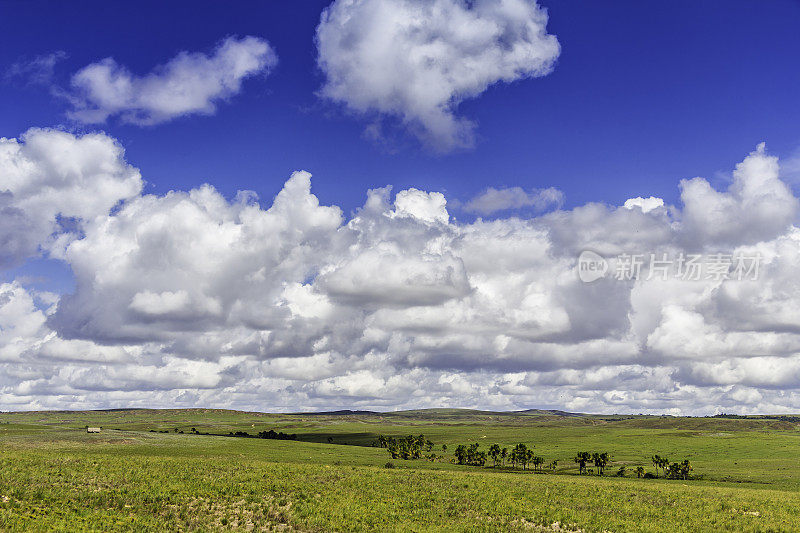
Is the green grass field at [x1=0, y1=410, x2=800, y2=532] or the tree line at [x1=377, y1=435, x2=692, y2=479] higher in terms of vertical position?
the green grass field at [x1=0, y1=410, x2=800, y2=532]

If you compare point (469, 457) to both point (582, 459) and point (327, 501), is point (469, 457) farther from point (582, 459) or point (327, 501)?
point (327, 501)

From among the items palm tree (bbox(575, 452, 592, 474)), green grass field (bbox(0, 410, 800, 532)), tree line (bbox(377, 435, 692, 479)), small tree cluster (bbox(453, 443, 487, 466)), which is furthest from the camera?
small tree cluster (bbox(453, 443, 487, 466))

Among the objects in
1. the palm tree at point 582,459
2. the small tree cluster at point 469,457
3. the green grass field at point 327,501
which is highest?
the green grass field at point 327,501

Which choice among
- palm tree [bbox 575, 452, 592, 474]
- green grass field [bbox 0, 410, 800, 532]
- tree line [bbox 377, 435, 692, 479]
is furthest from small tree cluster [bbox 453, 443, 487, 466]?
green grass field [bbox 0, 410, 800, 532]

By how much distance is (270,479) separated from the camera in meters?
69.7

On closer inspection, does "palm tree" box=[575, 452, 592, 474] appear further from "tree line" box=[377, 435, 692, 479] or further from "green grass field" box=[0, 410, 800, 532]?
"green grass field" box=[0, 410, 800, 532]

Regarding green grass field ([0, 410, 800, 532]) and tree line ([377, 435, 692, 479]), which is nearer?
green grass field ([0, 410, 800, 532])

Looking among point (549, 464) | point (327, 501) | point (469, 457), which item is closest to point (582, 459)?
point (549, 464)

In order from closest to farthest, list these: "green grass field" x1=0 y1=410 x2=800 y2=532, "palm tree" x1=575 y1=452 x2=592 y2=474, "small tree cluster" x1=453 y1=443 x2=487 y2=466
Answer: "green grass field" x1=0 y1=410 x2=800 y2=532 < "palm tree" x1=575 y1=452 x2=592 y2=474 < "small tree cluster" x1=453 y1=443 x2=487 y2=466

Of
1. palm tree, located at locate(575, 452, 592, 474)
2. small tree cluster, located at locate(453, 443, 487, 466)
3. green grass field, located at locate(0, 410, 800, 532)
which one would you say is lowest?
small tree cluster, located at locate(453, 443, 487, 466)

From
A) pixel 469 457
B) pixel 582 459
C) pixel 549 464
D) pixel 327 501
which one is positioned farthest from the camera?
pixel 469 457

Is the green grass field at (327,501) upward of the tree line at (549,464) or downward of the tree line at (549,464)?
upward

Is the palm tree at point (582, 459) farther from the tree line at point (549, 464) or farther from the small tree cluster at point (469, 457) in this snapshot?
the small tree cluster at point (469, 457)

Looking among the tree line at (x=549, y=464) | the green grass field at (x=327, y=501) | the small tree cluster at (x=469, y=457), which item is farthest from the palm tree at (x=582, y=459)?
the green grass field at (x=327, y=501)
